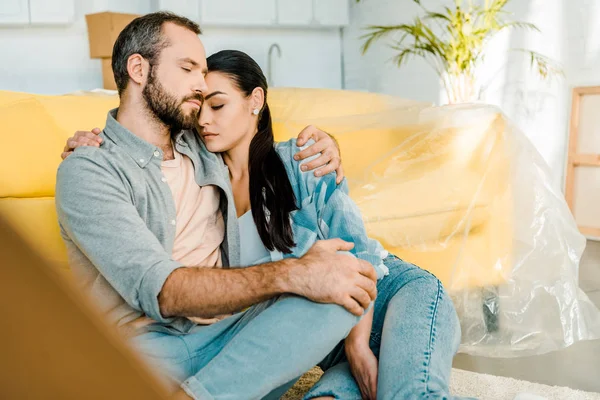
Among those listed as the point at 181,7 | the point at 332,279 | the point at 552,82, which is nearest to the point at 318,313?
the point at 332,279

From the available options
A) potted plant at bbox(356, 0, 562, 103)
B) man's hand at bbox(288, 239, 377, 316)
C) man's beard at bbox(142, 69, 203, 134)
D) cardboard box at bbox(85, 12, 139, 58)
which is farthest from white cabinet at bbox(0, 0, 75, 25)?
man's hand at bbox(288, 239, 377, 316)

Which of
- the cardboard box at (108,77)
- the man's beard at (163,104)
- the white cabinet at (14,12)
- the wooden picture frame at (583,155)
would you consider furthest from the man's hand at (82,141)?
the wooden picture frame at (583,155)

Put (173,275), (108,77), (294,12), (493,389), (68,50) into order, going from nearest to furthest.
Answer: (173,275)
(493,389)
(108,77)
(68,50)
(294,12)

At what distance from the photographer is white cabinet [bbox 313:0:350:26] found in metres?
5.13

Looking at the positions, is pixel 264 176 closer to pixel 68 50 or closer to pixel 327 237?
pixel 327 237

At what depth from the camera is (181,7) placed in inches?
178

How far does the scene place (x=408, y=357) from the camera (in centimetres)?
118

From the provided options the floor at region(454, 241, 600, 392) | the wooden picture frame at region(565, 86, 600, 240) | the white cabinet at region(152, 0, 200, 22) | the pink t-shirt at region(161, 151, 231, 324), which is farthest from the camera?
A: the white cabinet at region(152, 0, 200, 22)

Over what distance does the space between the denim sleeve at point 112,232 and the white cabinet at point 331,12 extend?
13.7ft

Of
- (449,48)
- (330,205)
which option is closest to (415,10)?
(449,48)

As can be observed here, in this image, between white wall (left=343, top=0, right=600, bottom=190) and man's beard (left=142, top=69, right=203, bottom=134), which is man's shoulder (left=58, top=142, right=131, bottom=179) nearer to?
man's beard (left=142, top=69, right=203, bottom=134)

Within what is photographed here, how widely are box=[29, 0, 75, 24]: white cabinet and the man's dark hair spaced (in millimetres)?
2863

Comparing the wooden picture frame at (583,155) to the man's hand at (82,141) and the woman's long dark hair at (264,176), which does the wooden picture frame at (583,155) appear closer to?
the woman's long dark hair at (264,176)

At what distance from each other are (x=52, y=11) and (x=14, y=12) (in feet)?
0.74
